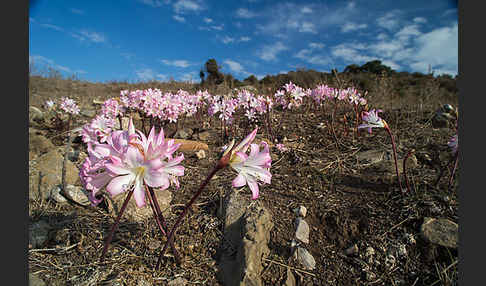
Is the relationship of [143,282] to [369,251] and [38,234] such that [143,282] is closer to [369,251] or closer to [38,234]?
[38,234]

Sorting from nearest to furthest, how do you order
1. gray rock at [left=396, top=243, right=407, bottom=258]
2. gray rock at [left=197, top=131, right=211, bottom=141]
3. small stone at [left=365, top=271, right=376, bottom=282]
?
small stone at [left=365, top=271, right=376, bottom=282] < gray rock at [left=396, top=243, right=407, bottom=258] < gray rock at [left=197, top=131, right=211, bottom=141]

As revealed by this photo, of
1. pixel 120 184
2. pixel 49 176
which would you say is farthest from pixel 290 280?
pixel 49 176

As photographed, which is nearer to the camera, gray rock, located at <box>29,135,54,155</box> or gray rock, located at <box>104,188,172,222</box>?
gray rock, located at <box>104,188,172,222</box>

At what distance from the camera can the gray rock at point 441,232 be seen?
5.39ft

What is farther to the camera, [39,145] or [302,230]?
[39,145]

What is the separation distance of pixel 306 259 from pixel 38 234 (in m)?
2.14

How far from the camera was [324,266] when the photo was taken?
1.61m

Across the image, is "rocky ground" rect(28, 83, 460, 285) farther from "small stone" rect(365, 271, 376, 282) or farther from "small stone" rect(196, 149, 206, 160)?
"small stone" rect(196, 149, 206, 160)

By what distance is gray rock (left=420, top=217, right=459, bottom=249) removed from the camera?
164 cm

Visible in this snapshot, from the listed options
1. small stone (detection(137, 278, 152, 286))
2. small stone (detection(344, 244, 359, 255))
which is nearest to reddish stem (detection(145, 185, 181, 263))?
small stone (detection(137, 278, 152, 286))

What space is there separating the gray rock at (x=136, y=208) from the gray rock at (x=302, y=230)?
1223 mm

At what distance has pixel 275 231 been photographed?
1.83 metres

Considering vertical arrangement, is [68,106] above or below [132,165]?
above

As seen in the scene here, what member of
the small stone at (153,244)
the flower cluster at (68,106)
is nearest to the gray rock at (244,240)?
the small stone at (153,244)
